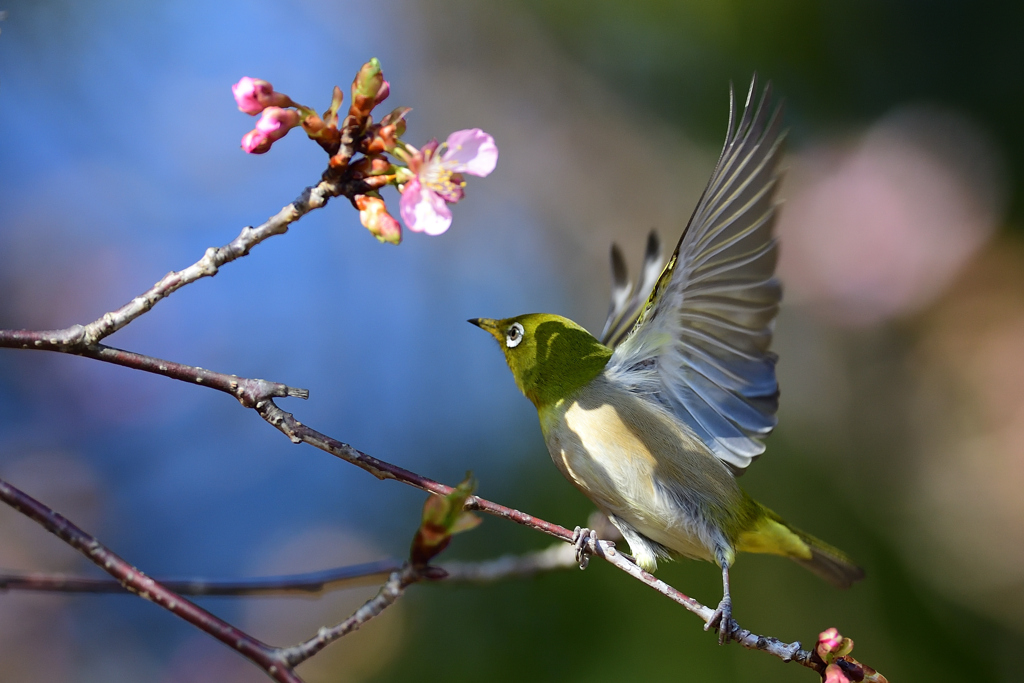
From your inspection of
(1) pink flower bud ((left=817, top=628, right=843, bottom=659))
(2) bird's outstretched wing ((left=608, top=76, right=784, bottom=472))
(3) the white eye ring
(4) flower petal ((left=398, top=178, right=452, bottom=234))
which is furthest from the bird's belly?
(4) flower petal ((left=398, top=178, right=452, bottom=234))

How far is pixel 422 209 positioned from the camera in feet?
4.64

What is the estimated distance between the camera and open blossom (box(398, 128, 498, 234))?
55.0 inches

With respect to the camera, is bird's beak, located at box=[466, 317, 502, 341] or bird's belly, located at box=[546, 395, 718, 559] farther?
bird's beak, located at box=[466, 317, 502, 341]

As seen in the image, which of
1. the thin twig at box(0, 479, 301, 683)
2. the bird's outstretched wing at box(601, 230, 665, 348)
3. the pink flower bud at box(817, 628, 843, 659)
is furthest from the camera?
the bird's outstretched wing at box(601, 230, 665, 348)

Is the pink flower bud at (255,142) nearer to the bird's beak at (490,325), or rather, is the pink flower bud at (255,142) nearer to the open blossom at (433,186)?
the open blossom at (433,186)

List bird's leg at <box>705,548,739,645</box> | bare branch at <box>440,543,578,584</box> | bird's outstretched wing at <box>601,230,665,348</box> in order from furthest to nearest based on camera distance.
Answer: bird's outstretched wing at <box>601,230,665,348</box>, bare branch at <box>440,543,578,584</box>, bird's leg at <box>705,548,739,645</box>

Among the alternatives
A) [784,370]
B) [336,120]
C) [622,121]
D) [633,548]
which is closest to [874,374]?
[784,370]

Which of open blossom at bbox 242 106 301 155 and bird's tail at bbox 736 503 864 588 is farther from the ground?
open blossom at bbox 242 106 301 155

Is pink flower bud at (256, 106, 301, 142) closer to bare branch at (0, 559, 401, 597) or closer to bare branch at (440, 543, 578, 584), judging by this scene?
bare branch at (0, 559, 401, 597)

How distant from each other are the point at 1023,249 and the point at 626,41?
7.79 feet

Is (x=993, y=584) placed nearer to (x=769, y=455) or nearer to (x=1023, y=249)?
(x=769, y=455)

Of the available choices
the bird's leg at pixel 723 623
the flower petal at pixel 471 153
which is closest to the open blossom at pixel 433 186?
the flower petal at pixel 471 153

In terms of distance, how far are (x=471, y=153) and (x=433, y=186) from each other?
140 millimetres

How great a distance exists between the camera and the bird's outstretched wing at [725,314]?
176cm
